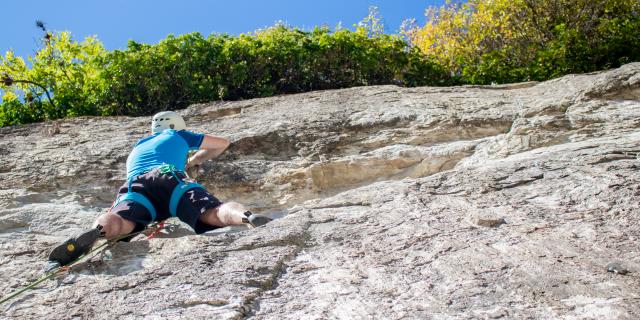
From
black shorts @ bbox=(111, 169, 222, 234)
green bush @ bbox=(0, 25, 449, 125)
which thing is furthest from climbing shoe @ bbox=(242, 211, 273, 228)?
green bush @ bbox=(0, 25, 449, 125)

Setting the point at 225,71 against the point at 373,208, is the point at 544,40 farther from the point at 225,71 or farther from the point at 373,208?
the point at 373,208

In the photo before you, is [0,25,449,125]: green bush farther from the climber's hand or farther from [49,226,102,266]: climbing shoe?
[49,226,102,266]: climbing shoe

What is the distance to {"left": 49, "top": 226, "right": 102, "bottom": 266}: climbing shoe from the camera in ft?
11.4

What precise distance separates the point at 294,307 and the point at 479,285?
0.87 m

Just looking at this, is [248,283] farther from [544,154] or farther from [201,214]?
[544,154]

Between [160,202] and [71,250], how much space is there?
1.15 metres

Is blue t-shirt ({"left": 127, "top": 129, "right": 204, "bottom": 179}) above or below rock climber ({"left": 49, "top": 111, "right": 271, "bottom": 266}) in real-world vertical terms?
above

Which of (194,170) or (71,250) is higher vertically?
(194,170)

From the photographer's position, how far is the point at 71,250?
349 centimetres

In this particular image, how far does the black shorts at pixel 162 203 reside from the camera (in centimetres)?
434

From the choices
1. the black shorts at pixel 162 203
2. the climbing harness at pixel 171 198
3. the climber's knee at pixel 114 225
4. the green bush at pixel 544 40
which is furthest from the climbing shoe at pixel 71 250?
the green bush at pixel 544 40

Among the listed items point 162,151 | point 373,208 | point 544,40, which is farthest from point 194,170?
point 544,40

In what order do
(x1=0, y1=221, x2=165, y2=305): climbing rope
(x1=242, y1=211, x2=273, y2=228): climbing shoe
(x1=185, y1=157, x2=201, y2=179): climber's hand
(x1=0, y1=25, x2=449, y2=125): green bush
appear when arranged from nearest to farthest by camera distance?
(x1=0, y1=221, x2=165, y2=305): climbing rope → (x1=242, y1=211, x2=273, y2=228): climbing shoe → (x1=185, y1=157, x2=201, y2=179): climber's hand → (x1=0, y1=25, x2=449, y2=125): green bush

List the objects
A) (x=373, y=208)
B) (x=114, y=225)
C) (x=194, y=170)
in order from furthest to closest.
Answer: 1. (x=194, y=170)
2. (x=373, y=208)
3. (x=114, y=225)
